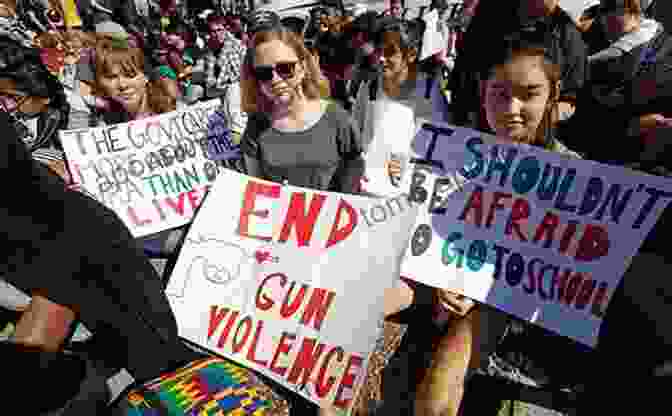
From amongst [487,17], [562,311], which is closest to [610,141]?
[487,17]

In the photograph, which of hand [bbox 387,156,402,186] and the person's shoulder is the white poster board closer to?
the person's shoulder

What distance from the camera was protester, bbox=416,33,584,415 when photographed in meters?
1.50

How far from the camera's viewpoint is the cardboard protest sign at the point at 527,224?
1.38 meters

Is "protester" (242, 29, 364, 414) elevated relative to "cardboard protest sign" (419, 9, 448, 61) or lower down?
lower down

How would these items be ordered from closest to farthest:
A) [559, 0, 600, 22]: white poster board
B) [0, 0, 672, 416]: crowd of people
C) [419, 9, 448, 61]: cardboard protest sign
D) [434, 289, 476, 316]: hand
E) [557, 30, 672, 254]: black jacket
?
[0, 0, 672, 416]: crowd of people
[434, 289, 476, 316]: hand
[557, 30, 672, 254]: black jacket
[419, 9, 448, 61]: cardboard protest sign
[559, 0, 600, 22]: white poster board

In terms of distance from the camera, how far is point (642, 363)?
1782 mm

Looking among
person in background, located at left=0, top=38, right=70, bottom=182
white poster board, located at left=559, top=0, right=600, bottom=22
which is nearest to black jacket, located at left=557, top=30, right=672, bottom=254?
white poster board, located at left=559, top=0, right=600, bottom=22

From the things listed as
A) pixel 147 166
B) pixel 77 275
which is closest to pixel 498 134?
pixel 77 275

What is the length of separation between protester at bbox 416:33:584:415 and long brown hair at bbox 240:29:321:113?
1184mm

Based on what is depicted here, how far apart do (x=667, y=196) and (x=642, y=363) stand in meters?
0.95

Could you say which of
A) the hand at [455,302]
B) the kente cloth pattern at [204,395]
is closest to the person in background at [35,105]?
the kente cloth pattern at [204,395]

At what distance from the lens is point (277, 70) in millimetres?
2215

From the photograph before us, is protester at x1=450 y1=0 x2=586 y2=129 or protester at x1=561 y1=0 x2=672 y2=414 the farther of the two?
protester at x1=450 y1=0 x2=586 y2=129

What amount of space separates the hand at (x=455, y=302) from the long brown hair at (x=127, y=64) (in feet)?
7.57
